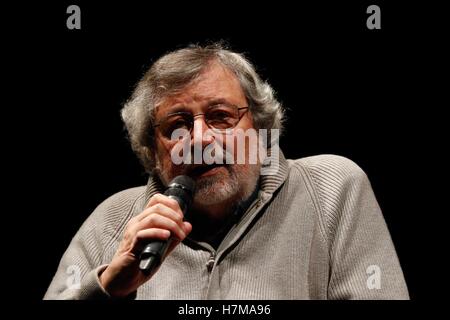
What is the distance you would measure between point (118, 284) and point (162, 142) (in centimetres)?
57

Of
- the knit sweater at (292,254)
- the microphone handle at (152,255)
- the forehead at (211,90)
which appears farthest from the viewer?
the forehead at (211,90)

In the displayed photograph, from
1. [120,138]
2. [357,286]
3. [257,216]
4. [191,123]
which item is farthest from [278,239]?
[120,138]

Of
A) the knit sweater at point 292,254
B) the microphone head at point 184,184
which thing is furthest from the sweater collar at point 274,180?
the microphone head at point 184,184

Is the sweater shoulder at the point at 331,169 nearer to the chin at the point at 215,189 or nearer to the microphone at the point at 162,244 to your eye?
the chin at the point at 215,189

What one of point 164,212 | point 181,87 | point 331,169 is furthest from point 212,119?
point 164,212

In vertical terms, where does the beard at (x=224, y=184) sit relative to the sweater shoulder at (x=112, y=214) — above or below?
above

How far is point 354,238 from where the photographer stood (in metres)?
1.88

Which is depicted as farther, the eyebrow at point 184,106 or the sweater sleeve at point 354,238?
Result: the eyebrow at point 184,106

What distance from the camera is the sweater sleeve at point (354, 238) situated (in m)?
1.78

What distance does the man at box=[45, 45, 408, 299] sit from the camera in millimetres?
1832

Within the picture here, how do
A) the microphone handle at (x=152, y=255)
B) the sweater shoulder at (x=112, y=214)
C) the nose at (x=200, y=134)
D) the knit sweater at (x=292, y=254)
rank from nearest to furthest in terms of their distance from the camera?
the microphone handle at (x=152, y=255) < the knit sweater at (x=292, y=254) < the nose at (x=200, y=134) < the sweater shoulder at (x=112, y=214)

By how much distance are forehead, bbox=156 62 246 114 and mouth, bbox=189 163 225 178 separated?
23 centimetres

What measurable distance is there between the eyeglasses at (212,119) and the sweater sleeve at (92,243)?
1.20 ft

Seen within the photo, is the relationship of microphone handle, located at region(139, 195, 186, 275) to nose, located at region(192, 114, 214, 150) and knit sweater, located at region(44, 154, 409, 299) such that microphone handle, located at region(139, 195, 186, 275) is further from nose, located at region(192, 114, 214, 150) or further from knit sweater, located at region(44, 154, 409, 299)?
nose, located at region(192, 114, 214, 150)
